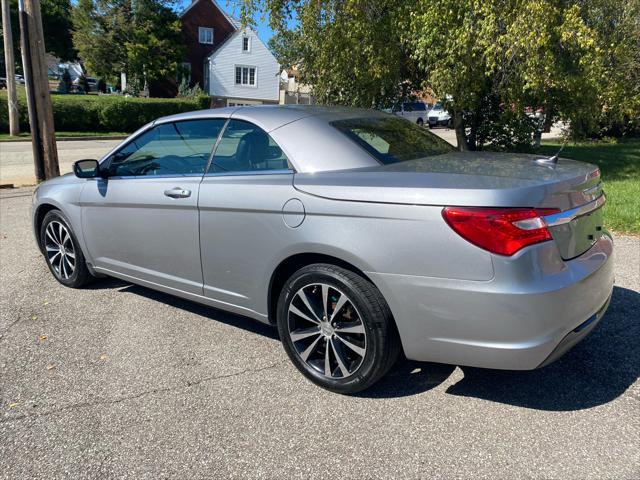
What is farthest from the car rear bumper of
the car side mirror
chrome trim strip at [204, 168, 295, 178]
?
the car side mirror

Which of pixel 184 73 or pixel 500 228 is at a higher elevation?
pixel 184 73

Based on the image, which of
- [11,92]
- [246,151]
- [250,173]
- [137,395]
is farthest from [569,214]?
[11,92]

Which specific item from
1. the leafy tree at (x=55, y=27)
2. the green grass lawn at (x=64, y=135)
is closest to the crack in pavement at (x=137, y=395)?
the green grass lawn at (x=64, y=135)

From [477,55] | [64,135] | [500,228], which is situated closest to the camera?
[500,228]

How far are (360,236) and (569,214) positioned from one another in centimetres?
107

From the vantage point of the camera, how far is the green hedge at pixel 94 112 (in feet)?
90.1

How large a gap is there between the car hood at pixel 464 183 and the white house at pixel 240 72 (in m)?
43.7

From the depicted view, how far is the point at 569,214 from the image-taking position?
2.75 meters

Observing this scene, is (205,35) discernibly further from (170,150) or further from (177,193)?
(177,193)

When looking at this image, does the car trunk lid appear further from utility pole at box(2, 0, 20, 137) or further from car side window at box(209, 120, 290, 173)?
utility pole at box(2, 0, 20, 137)

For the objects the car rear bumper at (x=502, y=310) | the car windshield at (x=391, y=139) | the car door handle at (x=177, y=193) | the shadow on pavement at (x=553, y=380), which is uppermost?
the car windshield at (x=391, y=139)

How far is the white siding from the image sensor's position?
4438 cm

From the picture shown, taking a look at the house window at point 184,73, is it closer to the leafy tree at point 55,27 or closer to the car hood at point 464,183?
the leafy tree at point 55,27

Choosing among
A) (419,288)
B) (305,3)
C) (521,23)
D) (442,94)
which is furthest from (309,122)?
(305,3)
